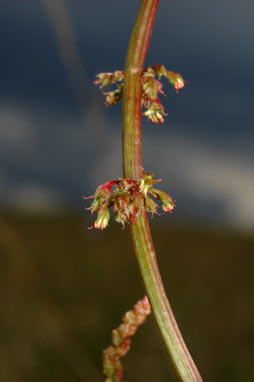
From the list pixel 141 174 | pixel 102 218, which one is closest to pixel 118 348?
pixel 102 218

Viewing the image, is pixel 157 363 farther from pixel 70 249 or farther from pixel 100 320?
pixel 70 249

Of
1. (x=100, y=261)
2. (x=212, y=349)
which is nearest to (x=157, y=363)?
(x=212, y=349)

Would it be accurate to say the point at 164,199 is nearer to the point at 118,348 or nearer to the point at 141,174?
the point at 141,174

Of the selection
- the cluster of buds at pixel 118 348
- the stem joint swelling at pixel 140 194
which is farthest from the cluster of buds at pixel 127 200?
the cluster of buds at pixel 118 348

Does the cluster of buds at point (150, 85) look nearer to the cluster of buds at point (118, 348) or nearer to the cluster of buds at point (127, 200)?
the cluster of buds at point (127, 200)

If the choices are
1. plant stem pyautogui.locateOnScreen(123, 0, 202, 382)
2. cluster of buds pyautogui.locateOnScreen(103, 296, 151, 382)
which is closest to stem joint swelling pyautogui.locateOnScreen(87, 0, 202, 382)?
plant stem pyautogui.locateOnScreen(123, 0, 202, 382)

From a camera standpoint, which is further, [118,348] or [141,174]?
[118,348]
